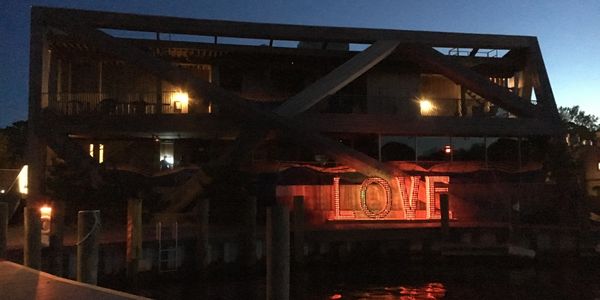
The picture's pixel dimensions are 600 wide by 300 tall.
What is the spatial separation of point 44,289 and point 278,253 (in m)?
3.90

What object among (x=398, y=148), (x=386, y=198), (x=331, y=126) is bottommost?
(x=386, y=198)

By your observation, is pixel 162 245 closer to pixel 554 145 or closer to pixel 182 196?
pixel 182 196

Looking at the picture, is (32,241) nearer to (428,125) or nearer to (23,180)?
(23,180)

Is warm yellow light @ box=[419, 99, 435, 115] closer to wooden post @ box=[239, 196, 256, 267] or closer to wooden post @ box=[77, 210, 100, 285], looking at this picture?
wooden post @ box=[239, 196, 256, 267]

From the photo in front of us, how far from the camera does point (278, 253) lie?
875 centimetres

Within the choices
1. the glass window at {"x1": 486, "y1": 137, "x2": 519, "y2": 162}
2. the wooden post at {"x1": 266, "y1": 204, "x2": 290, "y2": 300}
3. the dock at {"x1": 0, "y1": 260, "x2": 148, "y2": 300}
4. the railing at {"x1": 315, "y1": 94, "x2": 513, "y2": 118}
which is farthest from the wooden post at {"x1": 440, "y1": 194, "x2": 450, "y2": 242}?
the dock at {"x1": 0, "y1": 260, "x2": 148, "y2": 300}

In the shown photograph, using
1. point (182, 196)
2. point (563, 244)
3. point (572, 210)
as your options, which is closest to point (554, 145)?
point (572, 210)

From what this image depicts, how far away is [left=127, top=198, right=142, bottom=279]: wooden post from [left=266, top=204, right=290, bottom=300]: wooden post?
34.4 ft

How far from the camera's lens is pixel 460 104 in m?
36.9

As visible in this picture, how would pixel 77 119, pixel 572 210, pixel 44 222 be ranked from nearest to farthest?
pixel 44 222, pixel 572 210, pixel 77 119

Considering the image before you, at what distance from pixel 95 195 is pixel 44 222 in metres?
6.24

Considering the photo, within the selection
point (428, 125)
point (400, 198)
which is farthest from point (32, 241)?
point (428, 125)

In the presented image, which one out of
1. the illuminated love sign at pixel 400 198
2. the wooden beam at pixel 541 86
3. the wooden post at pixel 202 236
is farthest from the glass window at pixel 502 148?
the wooden post at pixel 202 236

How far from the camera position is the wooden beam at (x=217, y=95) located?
29.6 metres
